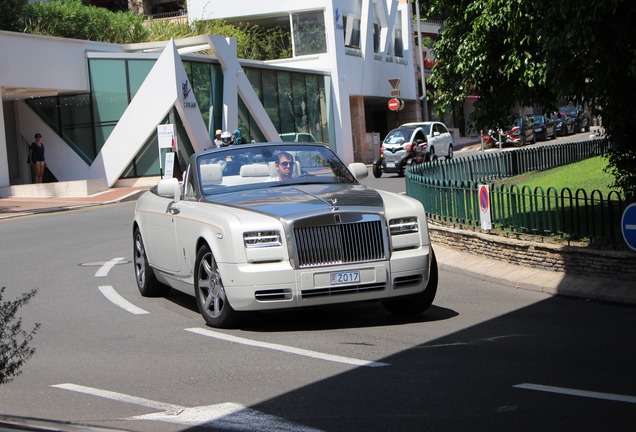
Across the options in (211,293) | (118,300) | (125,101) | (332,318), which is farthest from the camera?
(125,101)

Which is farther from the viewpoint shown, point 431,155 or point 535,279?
point 431,155

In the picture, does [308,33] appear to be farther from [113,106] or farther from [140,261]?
[140,261]

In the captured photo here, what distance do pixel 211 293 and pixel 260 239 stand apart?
0.90m

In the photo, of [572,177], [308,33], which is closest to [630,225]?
[572,177]

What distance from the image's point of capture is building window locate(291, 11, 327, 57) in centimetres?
5428

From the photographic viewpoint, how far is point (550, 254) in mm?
13164

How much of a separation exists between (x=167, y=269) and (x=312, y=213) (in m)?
2.45

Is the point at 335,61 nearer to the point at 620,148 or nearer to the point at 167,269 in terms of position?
the point at 620,148

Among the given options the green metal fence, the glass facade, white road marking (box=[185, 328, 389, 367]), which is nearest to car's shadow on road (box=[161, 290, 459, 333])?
white road marking (box=[185, 328, 389, 367])

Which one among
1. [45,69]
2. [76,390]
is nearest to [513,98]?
[76,390]

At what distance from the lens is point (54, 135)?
3906cm

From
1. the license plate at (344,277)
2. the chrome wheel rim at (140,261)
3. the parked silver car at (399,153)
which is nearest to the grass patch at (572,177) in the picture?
the parked silver car at (399,153)

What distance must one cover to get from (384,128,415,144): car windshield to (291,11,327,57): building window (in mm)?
15328

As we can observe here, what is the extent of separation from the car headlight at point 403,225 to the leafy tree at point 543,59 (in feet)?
10.3
